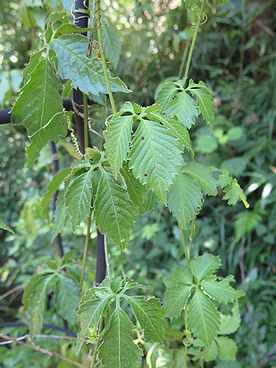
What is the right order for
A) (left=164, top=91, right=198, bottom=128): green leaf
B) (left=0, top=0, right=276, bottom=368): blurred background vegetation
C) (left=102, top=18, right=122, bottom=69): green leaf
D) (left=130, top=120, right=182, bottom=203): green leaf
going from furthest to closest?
(left=0, top=0, right=276, bottom=368): blurred background vegetation → (left=102, top=18, right=122, bottom=69): green leaf → (left=164, top=91, right=198, bottom=128): green leaf → (left=130, top=120, right=182, bottom=203): green leaf

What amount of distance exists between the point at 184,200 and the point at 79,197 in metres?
0.13

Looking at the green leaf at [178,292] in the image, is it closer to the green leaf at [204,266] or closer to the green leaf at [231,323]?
the green leaf at [204,266]

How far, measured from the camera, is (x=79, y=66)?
1.44ft

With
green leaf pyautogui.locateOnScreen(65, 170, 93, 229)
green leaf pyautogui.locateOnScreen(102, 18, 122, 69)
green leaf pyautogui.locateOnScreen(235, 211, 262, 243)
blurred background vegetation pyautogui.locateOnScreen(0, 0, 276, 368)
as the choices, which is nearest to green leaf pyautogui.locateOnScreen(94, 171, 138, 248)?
green leaf pyautogui.locateOnScreen(65, 170, 93, 229)

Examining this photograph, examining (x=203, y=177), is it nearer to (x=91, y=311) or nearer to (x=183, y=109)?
(x=183, y=109)

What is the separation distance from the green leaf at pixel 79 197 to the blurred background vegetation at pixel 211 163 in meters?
1.04

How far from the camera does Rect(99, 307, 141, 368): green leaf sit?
1.34 ft

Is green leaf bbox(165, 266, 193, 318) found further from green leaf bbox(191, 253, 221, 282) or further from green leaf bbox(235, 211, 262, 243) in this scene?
green leaf bbox(235, 211, 262, 243)

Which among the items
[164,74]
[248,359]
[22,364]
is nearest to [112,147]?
[248,359]

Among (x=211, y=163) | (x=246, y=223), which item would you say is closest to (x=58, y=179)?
(x=246, y=223)

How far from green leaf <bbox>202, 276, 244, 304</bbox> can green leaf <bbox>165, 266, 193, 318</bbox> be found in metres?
0.02

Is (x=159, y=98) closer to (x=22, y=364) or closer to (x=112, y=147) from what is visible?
(x=112, y=147)

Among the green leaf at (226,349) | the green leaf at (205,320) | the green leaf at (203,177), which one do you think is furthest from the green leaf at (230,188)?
the green leaf at (226,349)

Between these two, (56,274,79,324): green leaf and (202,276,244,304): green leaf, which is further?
(56,274,79,324): green leaf
